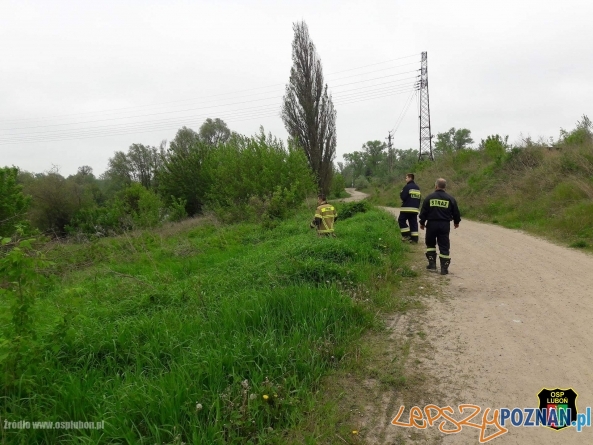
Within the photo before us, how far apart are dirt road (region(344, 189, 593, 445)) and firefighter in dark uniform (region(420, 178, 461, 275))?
38cm

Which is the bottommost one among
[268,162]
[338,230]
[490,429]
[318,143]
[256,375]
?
[490,429]

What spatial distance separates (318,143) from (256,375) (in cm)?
2660

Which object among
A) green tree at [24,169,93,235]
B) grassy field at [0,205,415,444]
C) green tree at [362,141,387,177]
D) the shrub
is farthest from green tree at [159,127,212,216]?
green tree at [362,141,387,177]

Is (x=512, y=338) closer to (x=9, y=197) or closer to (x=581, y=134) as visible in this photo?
(x=581, y=134)

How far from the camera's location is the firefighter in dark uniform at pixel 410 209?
968cm

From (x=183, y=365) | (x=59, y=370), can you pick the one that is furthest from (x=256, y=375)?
(x=59, y=370)

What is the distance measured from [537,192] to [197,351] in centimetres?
1560

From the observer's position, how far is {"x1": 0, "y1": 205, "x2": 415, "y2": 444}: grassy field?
8.70 feet

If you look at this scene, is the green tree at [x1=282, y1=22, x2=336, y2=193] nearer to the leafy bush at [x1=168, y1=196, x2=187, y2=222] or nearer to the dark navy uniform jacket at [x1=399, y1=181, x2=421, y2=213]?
the leafy bush at [x1=168, y1=196, x2=187, y2=222]

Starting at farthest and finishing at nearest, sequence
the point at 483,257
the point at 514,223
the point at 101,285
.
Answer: the point at 514,223
the point at 483,257
the point at 101,285

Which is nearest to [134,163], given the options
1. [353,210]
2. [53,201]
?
[53,201]

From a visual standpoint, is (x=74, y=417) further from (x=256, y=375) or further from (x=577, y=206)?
(x=577, y=206)

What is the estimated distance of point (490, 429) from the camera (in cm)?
265

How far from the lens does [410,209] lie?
9.73m
